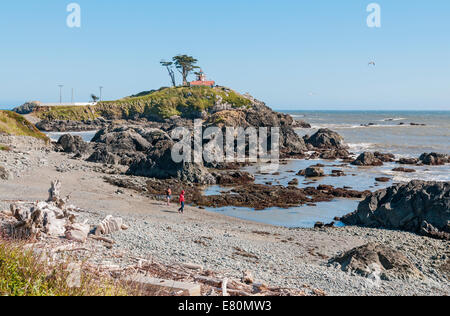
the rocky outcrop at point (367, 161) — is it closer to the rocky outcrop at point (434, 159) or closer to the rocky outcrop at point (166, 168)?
the rocky outcrop at point (434, 159)

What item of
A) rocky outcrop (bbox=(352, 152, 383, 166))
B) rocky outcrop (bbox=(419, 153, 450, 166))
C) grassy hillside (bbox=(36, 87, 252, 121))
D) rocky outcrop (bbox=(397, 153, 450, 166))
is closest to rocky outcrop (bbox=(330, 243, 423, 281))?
rocky outcrop (bbox=(352, 152, 383, 166))

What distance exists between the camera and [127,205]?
76.6 feet

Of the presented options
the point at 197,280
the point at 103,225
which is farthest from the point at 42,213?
the point at 197,280

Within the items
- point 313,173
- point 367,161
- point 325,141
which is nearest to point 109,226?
point 313,173

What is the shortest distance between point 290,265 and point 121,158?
29.5 m

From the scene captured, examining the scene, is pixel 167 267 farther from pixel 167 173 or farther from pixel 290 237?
pixel 167 173

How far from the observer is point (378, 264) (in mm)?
12953

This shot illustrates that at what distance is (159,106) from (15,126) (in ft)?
194

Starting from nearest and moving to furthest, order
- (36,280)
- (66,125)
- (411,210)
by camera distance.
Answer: (36,280) → (411,210) → (66,125)

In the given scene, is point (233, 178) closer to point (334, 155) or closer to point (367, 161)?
point (367, 161)

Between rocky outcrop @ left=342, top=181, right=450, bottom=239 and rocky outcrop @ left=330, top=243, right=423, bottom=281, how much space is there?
635cm

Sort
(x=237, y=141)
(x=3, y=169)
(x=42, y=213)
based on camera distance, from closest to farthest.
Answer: (x=42, y=213)
(x=3, y=169)
(x=237, y=141)

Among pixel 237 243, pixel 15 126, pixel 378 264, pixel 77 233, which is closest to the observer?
pixel 77 233

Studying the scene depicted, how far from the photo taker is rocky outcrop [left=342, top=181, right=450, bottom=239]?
61.8ft
